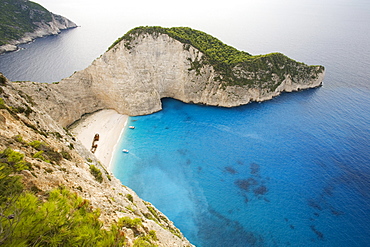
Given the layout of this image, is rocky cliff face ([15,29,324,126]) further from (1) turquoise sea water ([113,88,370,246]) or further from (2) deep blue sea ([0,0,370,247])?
(1) turquoise sea water ([113,88,370,246])

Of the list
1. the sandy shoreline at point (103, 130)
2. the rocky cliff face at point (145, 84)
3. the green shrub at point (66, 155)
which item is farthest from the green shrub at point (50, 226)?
the rocky cliff face at point (145, 84)

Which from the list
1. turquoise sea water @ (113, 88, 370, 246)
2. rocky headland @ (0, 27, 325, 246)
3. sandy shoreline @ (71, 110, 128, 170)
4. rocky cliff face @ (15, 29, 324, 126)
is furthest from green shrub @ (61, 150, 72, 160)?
rocky cliff face @ (15, 29, 324, 126)

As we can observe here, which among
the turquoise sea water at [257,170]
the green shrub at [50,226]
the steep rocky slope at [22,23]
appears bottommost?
the turquoise sea water at [257,170]

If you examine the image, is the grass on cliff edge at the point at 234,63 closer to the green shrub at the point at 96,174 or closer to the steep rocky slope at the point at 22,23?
the green shrub at the point at 96,174

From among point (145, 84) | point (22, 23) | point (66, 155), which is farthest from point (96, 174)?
point (22, 23)

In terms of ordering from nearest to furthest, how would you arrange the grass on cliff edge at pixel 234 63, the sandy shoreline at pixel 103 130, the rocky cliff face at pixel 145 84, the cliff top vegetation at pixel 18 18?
the sandy shoreline at pixel 103 130
the rocky cliff face at pixel 145 84
the grass on cliff edge at pixel 234 63
the cliff top vegetation at pixel 18 18

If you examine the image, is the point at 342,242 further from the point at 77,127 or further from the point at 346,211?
the point at 77,127
